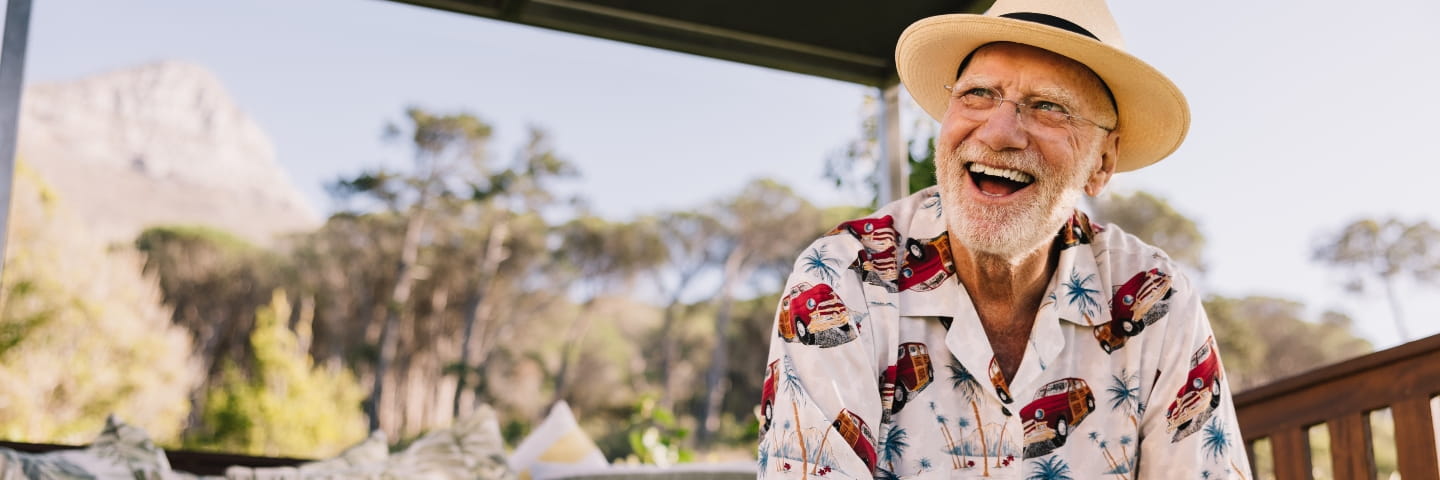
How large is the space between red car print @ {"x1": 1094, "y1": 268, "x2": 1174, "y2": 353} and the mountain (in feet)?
58.7

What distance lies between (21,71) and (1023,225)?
2.08 meters

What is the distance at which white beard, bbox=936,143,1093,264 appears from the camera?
5.08 feet

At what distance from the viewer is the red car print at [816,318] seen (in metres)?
1.42

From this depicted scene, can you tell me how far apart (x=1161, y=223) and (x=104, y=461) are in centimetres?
1709

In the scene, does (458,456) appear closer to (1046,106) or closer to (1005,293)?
(1005,293)

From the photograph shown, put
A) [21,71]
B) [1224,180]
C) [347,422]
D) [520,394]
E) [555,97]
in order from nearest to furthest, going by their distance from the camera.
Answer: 1. [21,71]
2. [347,422]
3. [1224,180]
4. [520,394]
5. [555,97]

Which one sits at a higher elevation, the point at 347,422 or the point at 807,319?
the point at 807,319

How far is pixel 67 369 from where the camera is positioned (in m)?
10.4

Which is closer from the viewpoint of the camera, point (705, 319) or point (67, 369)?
point (67, 369)

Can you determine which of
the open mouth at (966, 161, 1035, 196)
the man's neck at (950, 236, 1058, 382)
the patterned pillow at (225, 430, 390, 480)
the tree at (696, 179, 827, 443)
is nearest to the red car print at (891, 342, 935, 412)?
the man's neck at (950, 236, 1058, 382)

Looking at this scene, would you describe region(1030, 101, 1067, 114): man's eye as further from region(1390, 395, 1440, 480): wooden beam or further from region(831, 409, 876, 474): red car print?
region(1390, 395, 1440, 480): wooden beam

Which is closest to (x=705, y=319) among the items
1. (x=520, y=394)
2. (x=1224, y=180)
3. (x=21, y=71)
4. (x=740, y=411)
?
(x=740, y=411)

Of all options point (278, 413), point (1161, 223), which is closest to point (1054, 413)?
point (278, 413)

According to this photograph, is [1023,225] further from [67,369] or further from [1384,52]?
[1384,52]
